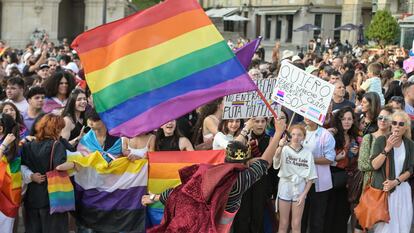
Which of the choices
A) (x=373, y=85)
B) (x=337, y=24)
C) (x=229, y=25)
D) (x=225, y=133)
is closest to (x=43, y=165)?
(x=225, y=133)

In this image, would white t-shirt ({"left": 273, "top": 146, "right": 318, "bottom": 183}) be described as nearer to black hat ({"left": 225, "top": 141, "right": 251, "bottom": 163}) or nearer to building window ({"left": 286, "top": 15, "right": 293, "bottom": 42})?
black hat ({"left": 225, "top": 141, "right": 251, "bottom": 163})

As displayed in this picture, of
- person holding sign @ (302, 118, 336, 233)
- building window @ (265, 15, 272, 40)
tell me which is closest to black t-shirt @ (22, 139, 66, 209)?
person holding sign @ (302, 118, 336, 233)

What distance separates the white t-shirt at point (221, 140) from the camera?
24.2ft

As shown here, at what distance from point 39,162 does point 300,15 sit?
56.3 metres

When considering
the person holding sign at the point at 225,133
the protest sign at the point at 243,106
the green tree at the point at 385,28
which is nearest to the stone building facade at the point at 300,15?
the green tree at the point at 385,28

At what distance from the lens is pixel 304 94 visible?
25.4 feet

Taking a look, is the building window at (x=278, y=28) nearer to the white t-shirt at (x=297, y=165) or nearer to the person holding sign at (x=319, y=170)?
the person holding sign at (x=319, y=170)

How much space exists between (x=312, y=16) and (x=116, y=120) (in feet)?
186

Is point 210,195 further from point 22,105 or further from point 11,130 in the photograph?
point 22,105

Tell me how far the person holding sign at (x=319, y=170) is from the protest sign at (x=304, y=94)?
0.36 m

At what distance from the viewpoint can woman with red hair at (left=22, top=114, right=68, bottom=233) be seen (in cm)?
689

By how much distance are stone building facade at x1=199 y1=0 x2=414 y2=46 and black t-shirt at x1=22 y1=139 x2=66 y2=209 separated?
50014 mm

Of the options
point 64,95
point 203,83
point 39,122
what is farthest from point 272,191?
point 64,95

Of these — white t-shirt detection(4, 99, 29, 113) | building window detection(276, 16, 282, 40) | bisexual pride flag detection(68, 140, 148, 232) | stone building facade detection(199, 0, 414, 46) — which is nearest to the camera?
bisexual pride flag detection(68, 140, 148, 232)
